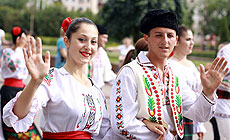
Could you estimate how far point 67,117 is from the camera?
2561mm

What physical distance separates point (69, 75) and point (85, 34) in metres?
0.37

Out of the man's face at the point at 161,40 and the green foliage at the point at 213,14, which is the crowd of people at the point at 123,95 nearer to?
the man's face at the point at 161,40

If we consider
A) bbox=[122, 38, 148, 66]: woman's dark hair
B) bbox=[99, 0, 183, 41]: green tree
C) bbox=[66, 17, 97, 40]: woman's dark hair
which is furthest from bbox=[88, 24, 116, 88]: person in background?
bbox=[99, 0, 183, 41]: green tree

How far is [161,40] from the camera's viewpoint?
2797 mm

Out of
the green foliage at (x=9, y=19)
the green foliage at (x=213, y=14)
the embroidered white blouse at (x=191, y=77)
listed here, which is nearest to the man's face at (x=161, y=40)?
the embroidered white blouse at (x=191, y=77)

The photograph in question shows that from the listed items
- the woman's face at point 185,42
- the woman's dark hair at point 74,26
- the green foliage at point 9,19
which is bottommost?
the green foliage at point 9,19

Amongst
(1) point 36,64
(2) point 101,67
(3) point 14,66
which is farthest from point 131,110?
(2) point 101,67

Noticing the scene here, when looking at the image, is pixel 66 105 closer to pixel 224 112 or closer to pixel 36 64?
pixel 36 64

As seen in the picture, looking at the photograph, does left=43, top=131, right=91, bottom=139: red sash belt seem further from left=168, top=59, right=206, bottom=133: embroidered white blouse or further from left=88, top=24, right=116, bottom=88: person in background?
left=88, top=24, right=116, bottom=88: person in background

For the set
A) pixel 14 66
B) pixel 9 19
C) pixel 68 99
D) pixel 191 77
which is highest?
pixel 68 99

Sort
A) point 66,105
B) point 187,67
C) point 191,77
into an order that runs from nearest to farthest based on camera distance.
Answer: point 66,105 → point 191,77 → point 187,67

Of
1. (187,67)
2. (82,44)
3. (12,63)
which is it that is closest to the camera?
(82,44)

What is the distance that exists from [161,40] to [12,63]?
3.40 meters

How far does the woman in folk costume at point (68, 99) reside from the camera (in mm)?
2203
